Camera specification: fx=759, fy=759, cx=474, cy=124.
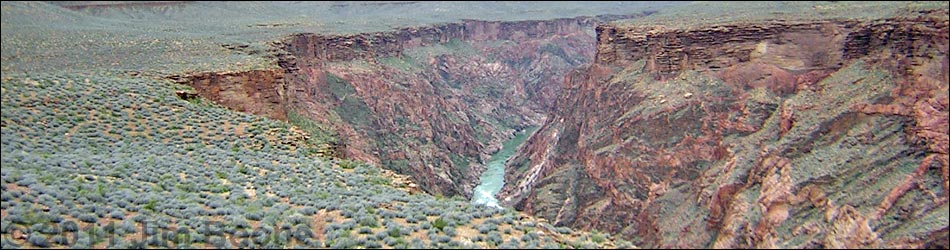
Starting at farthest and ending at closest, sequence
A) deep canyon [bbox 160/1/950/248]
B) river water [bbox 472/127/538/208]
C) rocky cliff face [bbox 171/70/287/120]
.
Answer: river water [bbox 472/127/538/208]
rocky cliff face [bbox 171/70/287/120]
deep canyon [bbox 160/1/950/248]

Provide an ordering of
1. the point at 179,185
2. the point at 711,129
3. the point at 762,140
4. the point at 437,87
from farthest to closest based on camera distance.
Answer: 1. the point at 437,87
2. the point at 711,129
3. the point at 762,140
4. the point at 179,185

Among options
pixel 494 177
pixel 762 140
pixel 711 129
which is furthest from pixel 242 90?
pixel 494 177

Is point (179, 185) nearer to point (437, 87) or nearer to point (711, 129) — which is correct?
point (711, 129)

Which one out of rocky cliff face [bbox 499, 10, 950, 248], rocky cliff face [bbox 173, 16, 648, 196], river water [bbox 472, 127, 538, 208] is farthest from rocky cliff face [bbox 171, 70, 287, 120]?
river water [bbox 472, 127, 538, 208]

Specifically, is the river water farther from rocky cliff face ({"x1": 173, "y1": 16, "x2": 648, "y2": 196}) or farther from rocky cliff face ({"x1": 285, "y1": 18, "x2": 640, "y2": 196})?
rocky cliff face ({"x1": 173, "y1": 16, "x2": 648, "y2": 196})

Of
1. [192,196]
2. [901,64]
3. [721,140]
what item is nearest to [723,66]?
[721,140]
